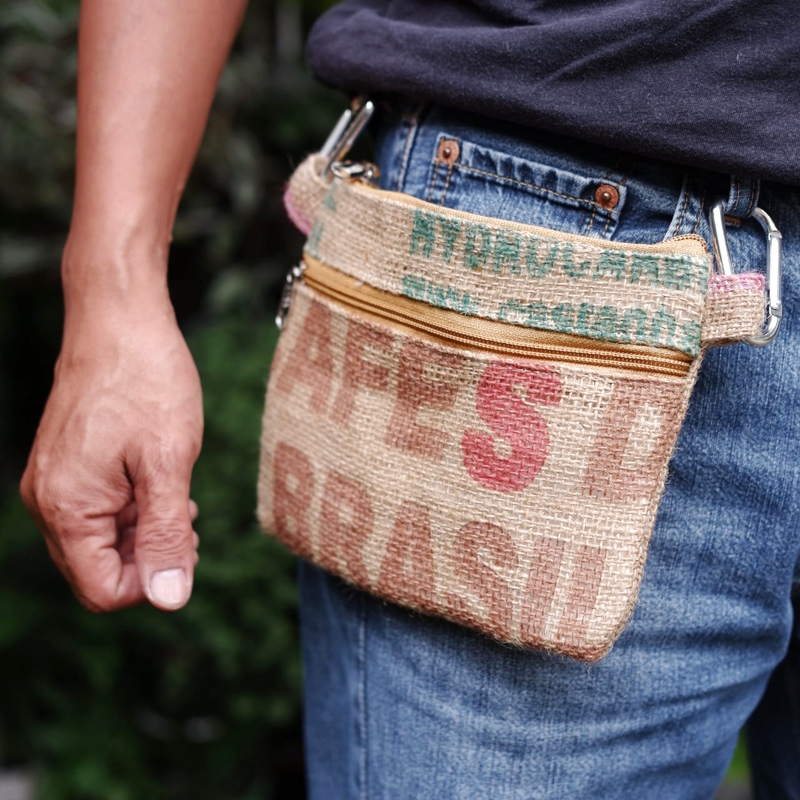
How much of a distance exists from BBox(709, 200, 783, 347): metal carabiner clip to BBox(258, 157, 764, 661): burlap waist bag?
1.3 inches

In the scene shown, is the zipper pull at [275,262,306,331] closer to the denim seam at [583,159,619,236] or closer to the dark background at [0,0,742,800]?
the denim seam at [583,159,619,236]

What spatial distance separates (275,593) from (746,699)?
1.28 meters

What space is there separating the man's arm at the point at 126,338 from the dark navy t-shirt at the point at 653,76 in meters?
0.31

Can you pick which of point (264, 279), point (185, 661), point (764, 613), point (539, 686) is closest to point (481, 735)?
point (539, 686)

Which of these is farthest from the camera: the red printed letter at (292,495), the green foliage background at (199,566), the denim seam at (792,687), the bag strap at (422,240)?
the green foliage background at (199,566)

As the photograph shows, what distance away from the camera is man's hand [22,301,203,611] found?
876 mm

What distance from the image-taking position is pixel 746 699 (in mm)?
957

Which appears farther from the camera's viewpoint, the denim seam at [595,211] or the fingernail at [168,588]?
the fingernail at [168,588]

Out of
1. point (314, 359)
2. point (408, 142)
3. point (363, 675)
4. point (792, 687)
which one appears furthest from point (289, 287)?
point (792, 687)

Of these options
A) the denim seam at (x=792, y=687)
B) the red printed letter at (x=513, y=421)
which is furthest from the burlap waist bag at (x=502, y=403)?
the denim seam at (x=792, y=687)

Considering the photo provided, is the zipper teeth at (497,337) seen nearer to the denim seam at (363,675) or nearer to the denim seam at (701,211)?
the denim seam at (701,211)

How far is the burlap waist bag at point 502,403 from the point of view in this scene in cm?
74

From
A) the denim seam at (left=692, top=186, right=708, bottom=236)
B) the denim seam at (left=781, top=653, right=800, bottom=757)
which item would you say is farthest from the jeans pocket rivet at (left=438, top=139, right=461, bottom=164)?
the denim seam at (left=781, top=653, right=800, bottom=757)

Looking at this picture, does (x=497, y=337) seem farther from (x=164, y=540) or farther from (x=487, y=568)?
(x=164, y=540)
